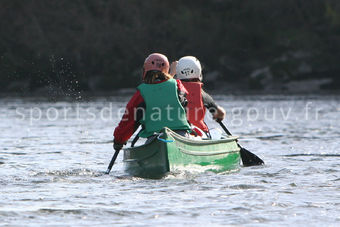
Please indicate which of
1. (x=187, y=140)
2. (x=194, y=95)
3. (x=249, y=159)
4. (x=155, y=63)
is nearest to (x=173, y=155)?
(x=187, y=140)

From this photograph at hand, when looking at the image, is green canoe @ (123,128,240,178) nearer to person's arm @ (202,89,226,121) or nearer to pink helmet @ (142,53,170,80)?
person's arm @ (202,89,226,121)

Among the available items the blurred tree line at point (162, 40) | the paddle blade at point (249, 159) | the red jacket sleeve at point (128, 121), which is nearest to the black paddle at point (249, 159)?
the paddle blade at point (249, 159)

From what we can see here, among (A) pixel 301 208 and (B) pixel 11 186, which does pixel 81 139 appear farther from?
(A) pixel 301 208

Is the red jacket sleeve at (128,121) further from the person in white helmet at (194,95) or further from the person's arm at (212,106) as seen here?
the person's arm at (212,106)

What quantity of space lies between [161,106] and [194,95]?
1197mm

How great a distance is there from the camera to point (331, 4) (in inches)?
2376

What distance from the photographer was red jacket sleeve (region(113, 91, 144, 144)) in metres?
11.0

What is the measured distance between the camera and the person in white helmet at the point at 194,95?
39.5 ft

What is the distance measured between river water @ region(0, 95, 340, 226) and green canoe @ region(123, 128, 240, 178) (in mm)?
162

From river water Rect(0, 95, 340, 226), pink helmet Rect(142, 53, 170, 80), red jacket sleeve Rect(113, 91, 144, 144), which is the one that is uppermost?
pink helmet Rect(142, 53, 170, 80)

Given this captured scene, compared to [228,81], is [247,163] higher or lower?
lower

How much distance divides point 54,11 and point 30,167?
5802 cm

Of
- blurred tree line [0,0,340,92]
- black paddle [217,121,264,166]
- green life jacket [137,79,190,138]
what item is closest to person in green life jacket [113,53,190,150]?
green life jacket [137,79,190,138]

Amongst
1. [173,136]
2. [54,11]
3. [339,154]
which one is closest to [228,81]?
[54,11]
